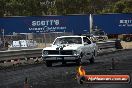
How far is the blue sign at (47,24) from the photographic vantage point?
56406mm

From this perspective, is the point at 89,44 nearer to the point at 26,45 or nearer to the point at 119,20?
the point at 26,45

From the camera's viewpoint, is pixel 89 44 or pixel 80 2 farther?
pixel 80 2

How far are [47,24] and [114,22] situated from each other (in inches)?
344

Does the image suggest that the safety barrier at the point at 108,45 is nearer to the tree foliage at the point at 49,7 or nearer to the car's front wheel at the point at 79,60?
the car's front wheel at the point at 79,60

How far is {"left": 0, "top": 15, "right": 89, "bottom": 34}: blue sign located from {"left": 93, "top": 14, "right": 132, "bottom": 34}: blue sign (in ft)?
6.74

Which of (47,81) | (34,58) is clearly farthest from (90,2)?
(47,81)

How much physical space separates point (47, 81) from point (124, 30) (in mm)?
44818

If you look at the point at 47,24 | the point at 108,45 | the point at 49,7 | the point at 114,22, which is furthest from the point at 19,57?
the point at 49,7

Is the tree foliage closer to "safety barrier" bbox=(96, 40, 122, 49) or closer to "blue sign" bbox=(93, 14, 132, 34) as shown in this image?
"blue sign" bbox=(93, 14, 132, 34)

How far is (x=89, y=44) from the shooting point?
928 inches

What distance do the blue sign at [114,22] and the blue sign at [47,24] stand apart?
2.05 meters

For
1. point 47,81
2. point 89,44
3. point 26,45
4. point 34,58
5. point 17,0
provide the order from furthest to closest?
1. point 17,0
2. point 26,45
3. point 34,58
4. point 89,44
5. point 47,81

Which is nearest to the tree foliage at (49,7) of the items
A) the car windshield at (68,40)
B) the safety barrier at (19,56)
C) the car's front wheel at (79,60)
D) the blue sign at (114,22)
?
the blue sign at (114,22)

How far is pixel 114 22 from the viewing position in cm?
5812
